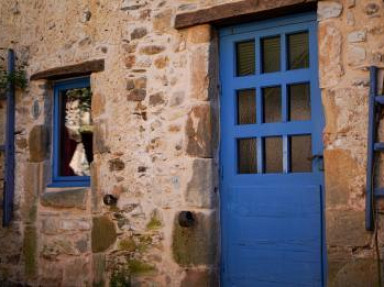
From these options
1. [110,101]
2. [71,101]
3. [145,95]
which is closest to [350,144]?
[145,95]

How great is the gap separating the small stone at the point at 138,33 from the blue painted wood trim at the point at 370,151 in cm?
206

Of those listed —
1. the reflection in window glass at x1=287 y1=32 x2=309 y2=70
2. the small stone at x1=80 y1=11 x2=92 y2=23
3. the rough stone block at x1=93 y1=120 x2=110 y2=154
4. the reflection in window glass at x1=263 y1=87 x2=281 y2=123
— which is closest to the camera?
A: the reflection in window glass at x1=287 y1=32 x2=309 y2=70

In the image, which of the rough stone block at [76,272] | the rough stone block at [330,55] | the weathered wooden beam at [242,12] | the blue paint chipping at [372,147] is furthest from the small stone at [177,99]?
the rough stone block at [76,272]

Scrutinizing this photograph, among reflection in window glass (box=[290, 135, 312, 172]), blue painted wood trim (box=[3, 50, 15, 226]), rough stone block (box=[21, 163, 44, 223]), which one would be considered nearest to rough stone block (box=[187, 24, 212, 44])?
reflection in window glass (box=[290, 135, 312, 172])

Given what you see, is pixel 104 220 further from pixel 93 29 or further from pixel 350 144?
pixel 350 144

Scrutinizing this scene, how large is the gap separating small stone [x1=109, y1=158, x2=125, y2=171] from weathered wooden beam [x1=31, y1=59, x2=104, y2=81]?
851 mm

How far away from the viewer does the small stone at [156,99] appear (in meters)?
4.83

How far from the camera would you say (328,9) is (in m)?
3.95

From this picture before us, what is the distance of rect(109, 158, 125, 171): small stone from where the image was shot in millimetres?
5074

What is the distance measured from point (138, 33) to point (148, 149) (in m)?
1.01

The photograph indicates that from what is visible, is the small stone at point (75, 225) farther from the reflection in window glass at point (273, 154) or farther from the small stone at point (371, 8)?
the small stone at point (371, 8)

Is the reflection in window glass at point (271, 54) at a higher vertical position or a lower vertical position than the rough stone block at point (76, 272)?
higher

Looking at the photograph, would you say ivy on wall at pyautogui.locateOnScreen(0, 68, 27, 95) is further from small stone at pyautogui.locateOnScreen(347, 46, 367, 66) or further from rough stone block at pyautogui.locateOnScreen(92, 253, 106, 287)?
small stone at pyautogui.locateOnScreen(347, 46, 367, 66)

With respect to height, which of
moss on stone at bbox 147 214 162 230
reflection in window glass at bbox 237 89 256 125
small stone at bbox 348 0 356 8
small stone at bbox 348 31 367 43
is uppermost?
small stone at bbox 348 0 356 8
